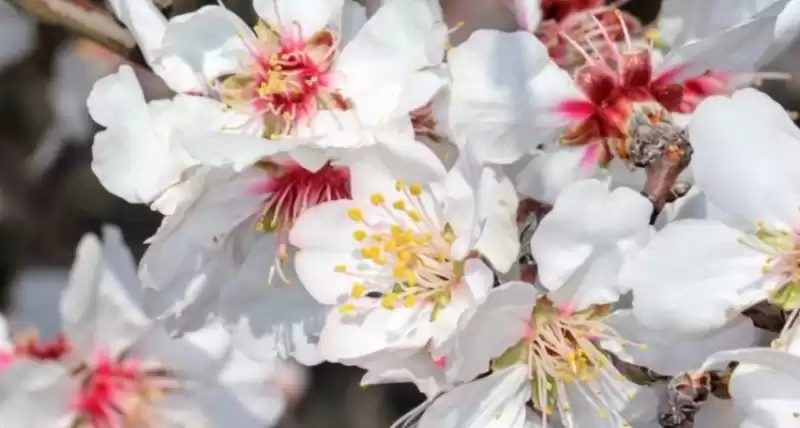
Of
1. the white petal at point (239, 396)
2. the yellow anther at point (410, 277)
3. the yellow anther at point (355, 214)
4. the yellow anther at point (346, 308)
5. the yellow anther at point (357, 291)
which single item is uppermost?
the yellow anther at point (355, 214)

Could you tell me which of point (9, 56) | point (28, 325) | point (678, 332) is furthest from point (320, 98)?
point (9, 56)

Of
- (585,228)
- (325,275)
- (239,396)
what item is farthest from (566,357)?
(239,396)

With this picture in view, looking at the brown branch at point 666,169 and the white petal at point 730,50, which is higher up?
the white petal at point 730,50

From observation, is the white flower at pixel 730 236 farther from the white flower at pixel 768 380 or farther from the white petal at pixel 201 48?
the white petal at pixel 201 48

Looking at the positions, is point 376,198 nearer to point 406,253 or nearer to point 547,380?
point 406,253

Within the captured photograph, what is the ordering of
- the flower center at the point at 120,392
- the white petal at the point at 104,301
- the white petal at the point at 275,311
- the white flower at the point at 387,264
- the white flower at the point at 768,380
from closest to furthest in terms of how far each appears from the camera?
the white flower at the point at 768,380, the white flower at the point at 387,264, the white petal at the point at 275,311, the white petal at the point at 104,301, the flower center at the point at 120,392

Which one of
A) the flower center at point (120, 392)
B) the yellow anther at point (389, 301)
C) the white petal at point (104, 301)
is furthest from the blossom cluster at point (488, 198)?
the flower center at point (120, 392)

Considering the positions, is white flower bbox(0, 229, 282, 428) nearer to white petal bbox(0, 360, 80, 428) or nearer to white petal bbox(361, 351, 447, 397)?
white petal bbox(0, 360, 80, 428)

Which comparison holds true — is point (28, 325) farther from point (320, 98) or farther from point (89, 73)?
point (320, 98)
